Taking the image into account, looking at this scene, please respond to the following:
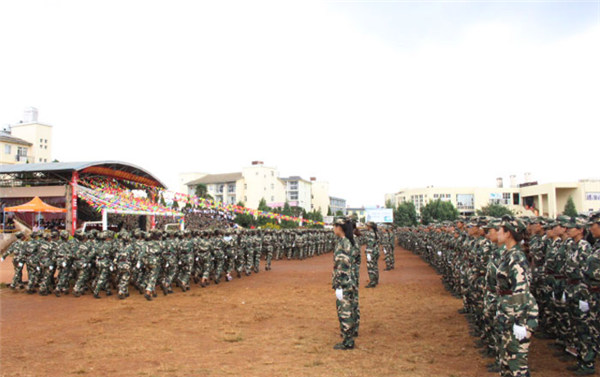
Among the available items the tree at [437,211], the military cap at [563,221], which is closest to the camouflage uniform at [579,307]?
the military cap at [563,221]

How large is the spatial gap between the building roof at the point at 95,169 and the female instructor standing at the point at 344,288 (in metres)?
22.7

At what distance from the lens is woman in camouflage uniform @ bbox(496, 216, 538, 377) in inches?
166

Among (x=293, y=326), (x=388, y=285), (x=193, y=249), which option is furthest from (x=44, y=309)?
(x=388, y=285)

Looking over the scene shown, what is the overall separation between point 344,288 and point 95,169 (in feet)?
84.8

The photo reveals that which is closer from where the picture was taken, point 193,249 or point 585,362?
point 585,362

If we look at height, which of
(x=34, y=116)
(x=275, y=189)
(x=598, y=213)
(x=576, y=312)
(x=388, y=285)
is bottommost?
(x=388, y=285)

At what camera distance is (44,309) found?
10.1 m

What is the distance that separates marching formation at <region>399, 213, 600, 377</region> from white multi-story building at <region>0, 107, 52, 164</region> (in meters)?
56.1

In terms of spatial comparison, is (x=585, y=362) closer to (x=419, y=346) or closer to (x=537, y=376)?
(x=537, y=376)

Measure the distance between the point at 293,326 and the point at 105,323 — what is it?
3.92 meters

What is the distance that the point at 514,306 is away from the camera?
171 inches

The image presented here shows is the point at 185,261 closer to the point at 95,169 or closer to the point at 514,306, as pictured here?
the point at 514,306

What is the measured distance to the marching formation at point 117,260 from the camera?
441 inches

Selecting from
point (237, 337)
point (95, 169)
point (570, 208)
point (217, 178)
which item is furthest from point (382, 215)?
point (217, 178)
